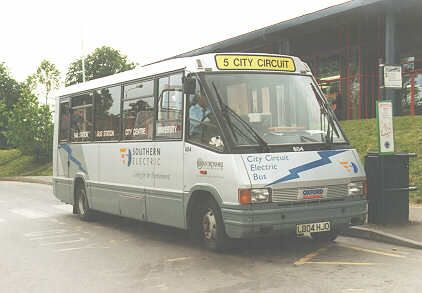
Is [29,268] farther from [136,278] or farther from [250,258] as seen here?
[250,258]

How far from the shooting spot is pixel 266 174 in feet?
25.6

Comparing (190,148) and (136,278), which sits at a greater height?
(190,148)

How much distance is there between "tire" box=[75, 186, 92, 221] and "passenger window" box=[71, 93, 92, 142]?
106cm

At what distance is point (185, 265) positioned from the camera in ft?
25.4

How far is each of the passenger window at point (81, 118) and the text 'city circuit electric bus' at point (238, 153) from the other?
220 cm

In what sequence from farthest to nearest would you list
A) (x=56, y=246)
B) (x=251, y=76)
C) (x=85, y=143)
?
1. (x=85, y=143)
2. (x=56, y=246)
3. (x=251, y=76)

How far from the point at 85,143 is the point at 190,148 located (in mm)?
4452

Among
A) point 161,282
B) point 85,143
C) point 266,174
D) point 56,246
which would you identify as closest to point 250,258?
point 266,174

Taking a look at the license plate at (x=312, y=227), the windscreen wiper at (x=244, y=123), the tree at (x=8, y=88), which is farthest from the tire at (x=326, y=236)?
the tree at (x=8, y=88)

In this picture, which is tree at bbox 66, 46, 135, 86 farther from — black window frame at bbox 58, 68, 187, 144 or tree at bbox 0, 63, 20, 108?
black window frame at bbox 58, 68, 187, 144

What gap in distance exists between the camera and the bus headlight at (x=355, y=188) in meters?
8.32

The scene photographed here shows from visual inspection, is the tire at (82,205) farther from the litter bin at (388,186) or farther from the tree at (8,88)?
the tree at (8,88)

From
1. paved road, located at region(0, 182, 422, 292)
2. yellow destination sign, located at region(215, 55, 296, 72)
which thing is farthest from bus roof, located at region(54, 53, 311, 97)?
paved road, located at region(0, 182, 422, 292)

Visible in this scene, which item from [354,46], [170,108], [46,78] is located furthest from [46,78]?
[170,108]
